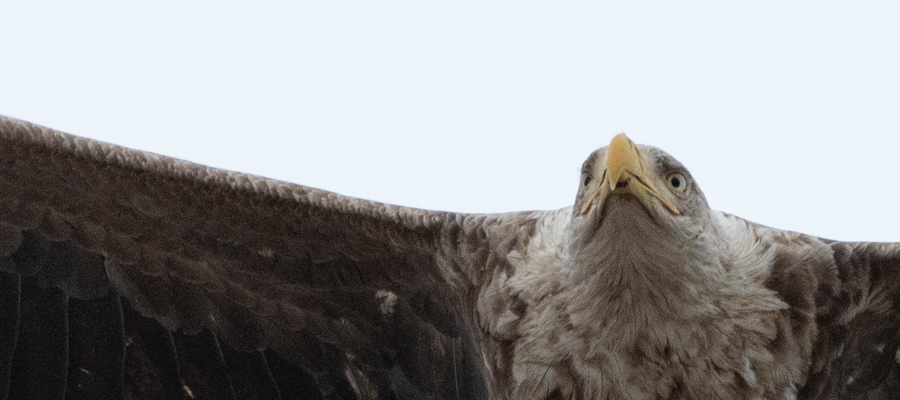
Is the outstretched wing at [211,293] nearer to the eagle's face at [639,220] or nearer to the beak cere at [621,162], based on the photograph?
the eagle's face at [639,220]

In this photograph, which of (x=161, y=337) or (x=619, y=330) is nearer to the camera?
(x=619, y=330)

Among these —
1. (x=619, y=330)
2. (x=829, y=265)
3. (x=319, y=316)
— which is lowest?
(x=319, y=316)

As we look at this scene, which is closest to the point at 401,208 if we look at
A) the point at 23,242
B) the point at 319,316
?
the point at 319,316

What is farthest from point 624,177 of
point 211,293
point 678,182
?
point 211,293

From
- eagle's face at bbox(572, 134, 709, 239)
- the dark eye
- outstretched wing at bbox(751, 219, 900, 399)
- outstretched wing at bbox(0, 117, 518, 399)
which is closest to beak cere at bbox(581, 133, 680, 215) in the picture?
eagle's face at bbox(572, 134, 709, 239)

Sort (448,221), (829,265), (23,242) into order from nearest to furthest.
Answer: (829,265) → (448,221) → (23,242)

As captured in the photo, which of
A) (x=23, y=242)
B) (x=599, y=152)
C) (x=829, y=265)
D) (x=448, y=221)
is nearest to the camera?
(x=599, y=152)

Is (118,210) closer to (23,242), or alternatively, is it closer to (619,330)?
(23,242)

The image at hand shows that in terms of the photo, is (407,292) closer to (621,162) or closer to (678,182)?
(678,182)
